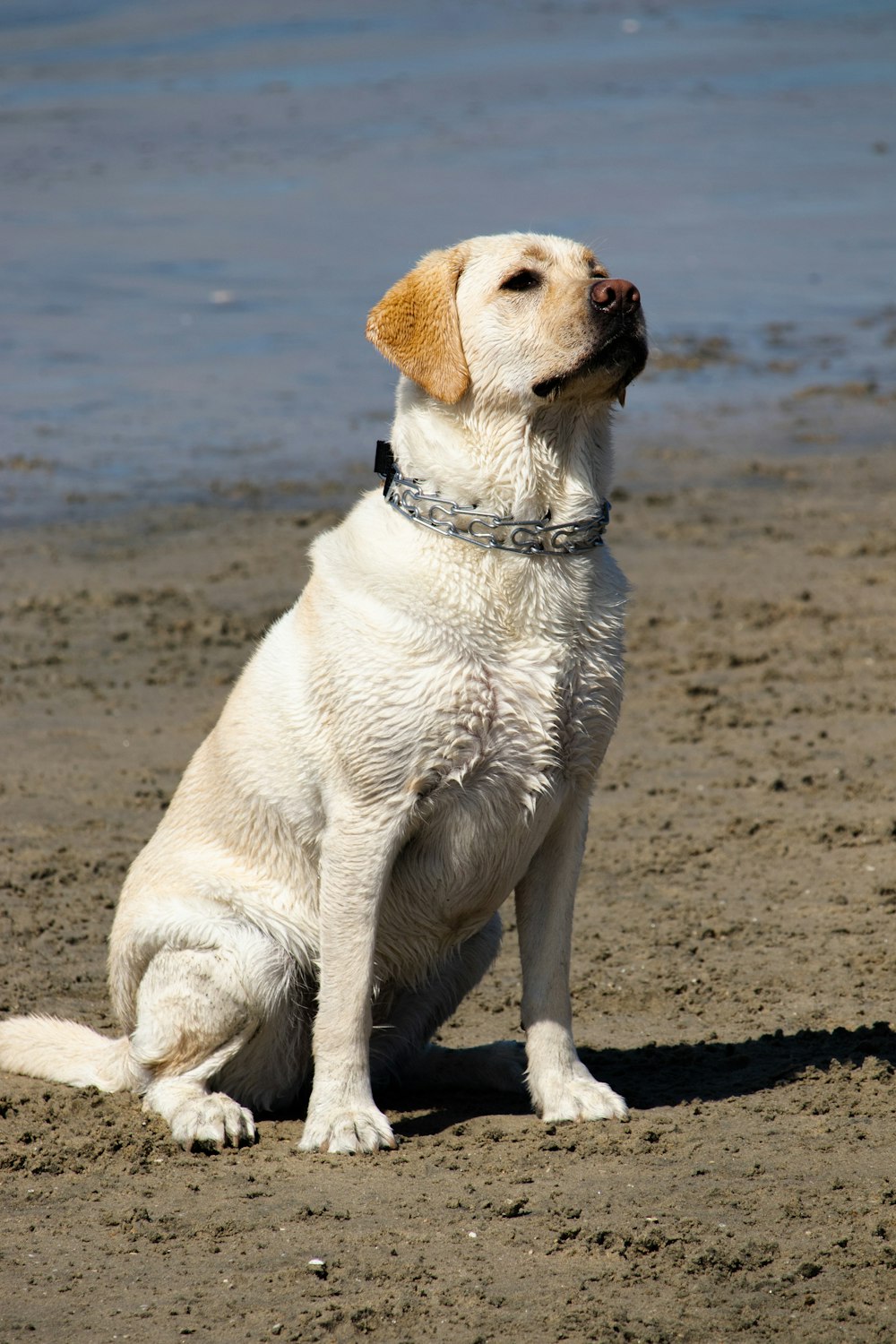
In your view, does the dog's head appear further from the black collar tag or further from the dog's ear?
the black collar tag

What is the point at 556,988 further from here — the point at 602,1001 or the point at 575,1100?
the point at 602,1001

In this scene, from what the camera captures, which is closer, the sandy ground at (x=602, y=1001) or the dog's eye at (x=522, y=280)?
the sandy ground at (x=602, y=1001)

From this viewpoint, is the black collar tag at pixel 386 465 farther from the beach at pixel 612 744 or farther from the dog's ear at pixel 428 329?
the beach at pixel 612 744

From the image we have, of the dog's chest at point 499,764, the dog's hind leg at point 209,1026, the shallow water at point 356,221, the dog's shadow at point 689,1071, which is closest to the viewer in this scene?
the dog's chest at point 499,764

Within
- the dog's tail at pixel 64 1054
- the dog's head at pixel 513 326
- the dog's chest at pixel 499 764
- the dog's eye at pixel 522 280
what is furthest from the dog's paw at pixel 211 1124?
the dog's eye at pixel 522 280

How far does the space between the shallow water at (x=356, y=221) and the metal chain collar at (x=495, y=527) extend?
1470mm

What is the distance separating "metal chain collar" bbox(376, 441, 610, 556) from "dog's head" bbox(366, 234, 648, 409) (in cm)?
26

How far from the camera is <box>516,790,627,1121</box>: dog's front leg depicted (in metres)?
4.45

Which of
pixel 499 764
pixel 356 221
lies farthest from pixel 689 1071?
pixel 356 221

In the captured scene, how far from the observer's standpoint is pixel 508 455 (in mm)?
4297

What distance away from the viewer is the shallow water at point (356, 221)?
1281 cm

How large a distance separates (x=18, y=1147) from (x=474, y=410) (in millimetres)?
2192

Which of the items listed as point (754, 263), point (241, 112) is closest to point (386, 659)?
point (754, 263)

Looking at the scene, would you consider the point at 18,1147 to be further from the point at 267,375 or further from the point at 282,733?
the point at 267,375
